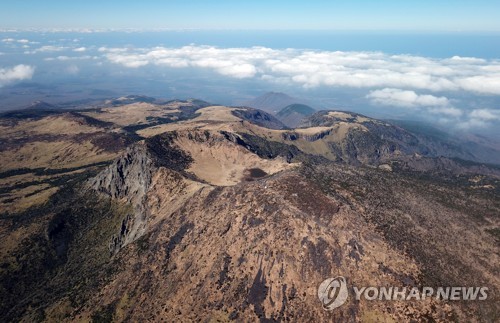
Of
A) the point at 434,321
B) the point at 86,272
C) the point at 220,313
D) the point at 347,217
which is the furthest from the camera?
the point at 86,272

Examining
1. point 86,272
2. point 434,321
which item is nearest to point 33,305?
point 86,272

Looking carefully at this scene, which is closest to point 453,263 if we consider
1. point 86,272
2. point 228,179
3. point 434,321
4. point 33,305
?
point 434,321

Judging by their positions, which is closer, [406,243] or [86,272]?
[406,243]

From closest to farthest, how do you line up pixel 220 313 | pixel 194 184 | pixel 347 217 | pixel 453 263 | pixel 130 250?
pixel 220 313, pixel 453 263, pixel 347 217, pixel 130 250, pixel 194 184

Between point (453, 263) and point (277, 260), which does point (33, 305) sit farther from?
point (453, 263)

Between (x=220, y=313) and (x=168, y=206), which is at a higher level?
(x=168, y=206)

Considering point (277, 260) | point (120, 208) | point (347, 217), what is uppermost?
point (347, 217)
